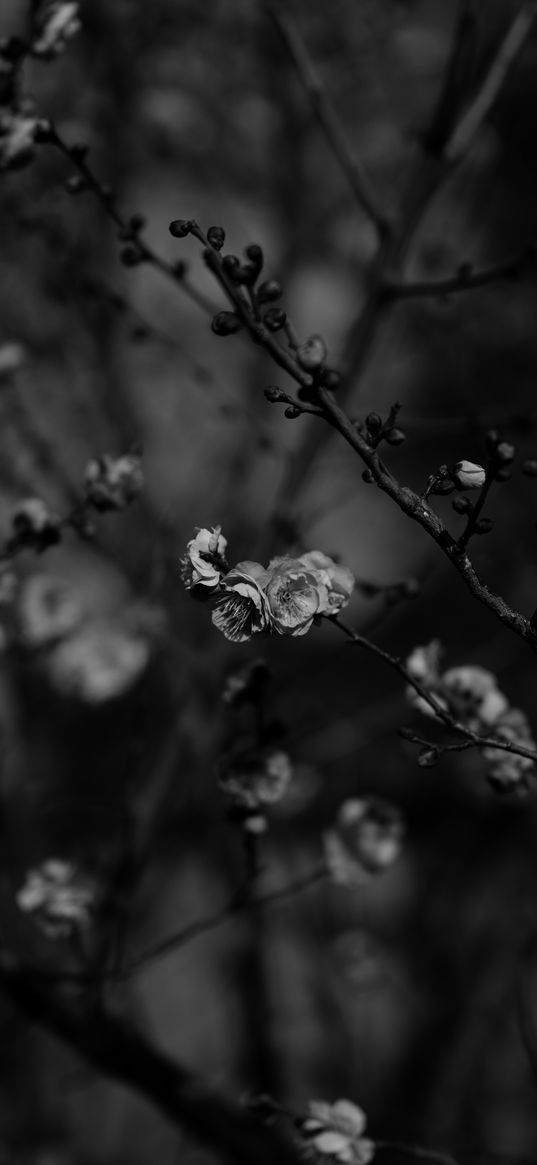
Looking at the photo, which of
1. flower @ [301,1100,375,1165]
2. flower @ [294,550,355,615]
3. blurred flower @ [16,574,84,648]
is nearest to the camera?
flower @ [294,550,355,615]

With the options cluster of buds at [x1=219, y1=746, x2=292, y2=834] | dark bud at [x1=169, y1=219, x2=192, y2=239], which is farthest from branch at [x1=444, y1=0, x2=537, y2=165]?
cluster of buds at [x1=219, y1=746, x2=292, y2=834]

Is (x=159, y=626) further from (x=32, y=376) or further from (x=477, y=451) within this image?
(x=477, y=451)

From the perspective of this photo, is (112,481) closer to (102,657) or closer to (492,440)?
(492,440)

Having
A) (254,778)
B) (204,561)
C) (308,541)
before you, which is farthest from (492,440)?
(308,541)

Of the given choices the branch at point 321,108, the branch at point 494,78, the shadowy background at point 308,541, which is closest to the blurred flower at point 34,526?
the branch at point 321,108

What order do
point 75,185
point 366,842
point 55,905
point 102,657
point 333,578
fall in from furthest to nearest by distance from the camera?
point 102,657 < point 366,842 < point 55,905 < point 75,185 < point 333,578

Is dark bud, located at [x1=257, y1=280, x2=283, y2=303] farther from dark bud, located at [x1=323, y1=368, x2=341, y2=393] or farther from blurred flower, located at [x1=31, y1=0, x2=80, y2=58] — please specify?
blurred flower, located at [x1=31, y1=0, x2=80, y2=58]
